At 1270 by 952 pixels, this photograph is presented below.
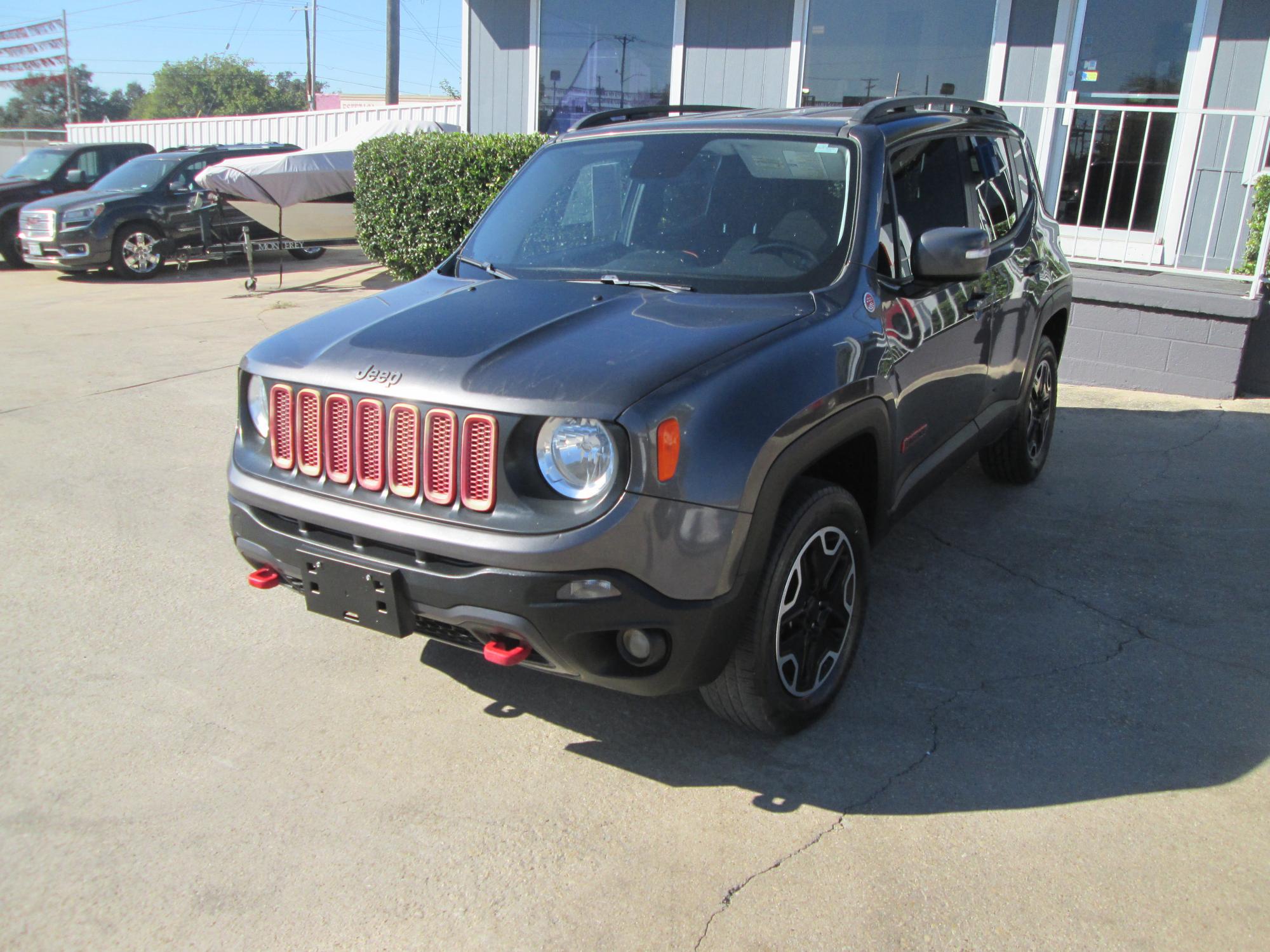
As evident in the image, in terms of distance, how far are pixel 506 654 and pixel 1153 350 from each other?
6747 mm

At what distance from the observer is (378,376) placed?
9.48 ft

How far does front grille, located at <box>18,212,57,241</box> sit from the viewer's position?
13.9 meters

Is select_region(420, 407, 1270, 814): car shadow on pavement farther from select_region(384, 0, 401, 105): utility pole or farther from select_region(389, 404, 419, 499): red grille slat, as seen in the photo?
select_region(384, 0, 401, 105): utility pole

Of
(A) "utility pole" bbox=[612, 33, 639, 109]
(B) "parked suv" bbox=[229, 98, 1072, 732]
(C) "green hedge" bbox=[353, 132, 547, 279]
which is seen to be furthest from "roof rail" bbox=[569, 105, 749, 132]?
(A) "utility pole" bbox=[612, 33, 639, 109]

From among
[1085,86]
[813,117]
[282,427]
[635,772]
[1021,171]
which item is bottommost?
[635,772]

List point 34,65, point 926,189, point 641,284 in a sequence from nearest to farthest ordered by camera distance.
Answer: point 641,284 < point 926,189 < point 34,65

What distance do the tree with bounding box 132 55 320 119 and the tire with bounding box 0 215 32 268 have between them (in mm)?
81386

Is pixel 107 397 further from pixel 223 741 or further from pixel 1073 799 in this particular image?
pixel 1073 799

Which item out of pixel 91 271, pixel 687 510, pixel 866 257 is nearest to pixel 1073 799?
pixel 687 510

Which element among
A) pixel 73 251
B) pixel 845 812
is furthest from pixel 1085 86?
pixel 73 251

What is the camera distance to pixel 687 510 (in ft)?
8.63

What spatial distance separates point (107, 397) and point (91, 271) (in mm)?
9325

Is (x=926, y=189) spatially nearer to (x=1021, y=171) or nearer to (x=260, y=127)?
(x=1021, y=171)

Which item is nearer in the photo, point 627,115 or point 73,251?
point 627,115
